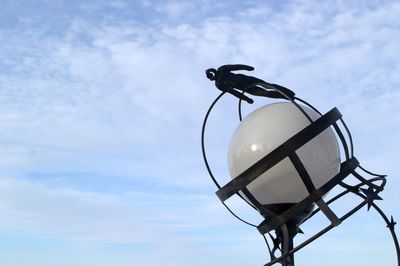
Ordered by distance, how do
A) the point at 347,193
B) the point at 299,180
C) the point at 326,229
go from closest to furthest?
the point at 326,229
the point at 299,180
the point at 347,193

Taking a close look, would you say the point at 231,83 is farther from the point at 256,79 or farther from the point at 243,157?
the point at 243,157

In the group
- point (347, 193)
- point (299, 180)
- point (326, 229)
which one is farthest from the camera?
point (347, 193)

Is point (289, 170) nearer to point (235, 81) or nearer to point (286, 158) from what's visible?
point (286, 158)

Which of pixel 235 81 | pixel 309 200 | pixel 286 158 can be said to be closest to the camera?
pixel 309 200

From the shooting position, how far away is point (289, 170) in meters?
3.98

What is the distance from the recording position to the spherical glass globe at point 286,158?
400 centimetres

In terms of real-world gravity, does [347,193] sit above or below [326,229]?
above

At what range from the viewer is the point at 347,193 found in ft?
14.2

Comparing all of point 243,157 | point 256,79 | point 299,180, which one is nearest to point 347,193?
point 299,180

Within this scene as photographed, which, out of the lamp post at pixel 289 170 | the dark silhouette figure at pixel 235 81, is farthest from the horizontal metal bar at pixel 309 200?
the dark silhouette figure at pixel 235 81

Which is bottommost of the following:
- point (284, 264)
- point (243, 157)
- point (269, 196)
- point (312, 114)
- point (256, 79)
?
point (284, 264)

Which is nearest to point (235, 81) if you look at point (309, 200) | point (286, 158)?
point (286, 158)

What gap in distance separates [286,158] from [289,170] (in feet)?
0.32

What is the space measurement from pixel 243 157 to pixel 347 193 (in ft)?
3.16
